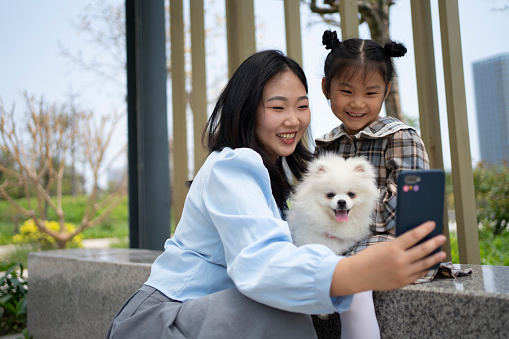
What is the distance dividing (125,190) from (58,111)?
3.80 ft

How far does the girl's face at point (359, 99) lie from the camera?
215cm

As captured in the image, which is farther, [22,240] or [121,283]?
[22,240]

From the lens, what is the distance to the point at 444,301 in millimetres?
1514

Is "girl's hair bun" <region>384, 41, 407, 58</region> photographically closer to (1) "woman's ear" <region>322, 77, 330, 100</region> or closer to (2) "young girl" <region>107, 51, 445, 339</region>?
(1) "woman's ear" <region>322, 77, 330, 100</region>

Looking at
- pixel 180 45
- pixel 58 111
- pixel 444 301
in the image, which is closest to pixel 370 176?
pixel 444 301

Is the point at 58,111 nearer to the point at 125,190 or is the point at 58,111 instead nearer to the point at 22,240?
the point at 125,190

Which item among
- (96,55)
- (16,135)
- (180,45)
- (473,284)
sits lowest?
(473,284)

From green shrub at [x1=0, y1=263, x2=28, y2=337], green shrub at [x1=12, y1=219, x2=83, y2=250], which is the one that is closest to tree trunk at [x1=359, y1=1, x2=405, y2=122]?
green shrub at [x1=12, y1=219, x2=83, y2=250]

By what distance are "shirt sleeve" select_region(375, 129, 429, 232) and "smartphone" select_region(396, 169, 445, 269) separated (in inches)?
30.4

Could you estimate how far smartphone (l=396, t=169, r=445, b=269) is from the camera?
3.34 feet

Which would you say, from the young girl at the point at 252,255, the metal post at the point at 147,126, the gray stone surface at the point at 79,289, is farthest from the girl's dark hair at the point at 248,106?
the metal post at the point at 147,126

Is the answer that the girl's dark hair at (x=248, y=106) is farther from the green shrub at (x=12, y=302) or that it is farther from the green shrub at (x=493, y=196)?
the green shrub at (x=12, y=302)

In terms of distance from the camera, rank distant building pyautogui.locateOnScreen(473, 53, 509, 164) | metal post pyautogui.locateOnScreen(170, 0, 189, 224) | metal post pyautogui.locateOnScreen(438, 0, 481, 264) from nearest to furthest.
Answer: metal post pyautogui.locateOnScreen(438, 0, 481, 264) → distant building pyautogui.locateOnScreen(473, 53, 509, 164) → metal post pyautogui.locateOnScreen(170, 0, 189, 224)

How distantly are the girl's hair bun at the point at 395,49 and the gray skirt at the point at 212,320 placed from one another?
4.96ft
